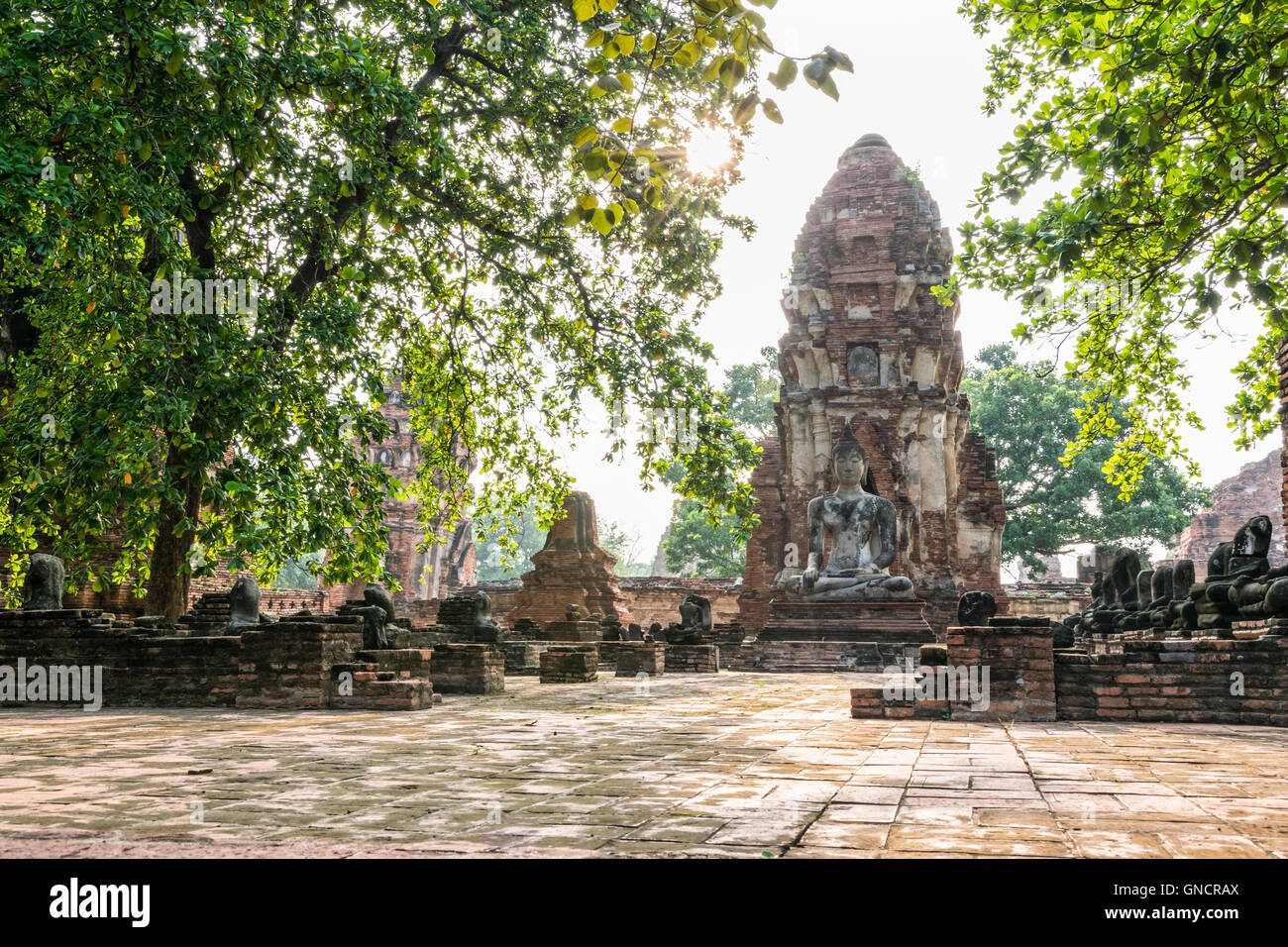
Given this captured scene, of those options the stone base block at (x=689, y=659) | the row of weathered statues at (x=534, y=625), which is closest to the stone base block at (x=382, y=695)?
the row of weathered statues at (x=534, y=625)

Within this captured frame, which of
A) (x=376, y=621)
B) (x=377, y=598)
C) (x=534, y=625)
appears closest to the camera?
(x=376, y=621)

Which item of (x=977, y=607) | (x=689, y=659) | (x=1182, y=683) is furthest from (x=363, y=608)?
(x=1182, y=683)

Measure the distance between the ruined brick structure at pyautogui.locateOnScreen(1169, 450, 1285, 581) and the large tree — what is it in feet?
108

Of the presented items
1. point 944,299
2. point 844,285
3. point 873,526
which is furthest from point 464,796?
point 844,285

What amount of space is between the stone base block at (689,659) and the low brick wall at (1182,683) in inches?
290

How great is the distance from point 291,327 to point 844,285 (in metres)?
17.1

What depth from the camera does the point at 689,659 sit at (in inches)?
532

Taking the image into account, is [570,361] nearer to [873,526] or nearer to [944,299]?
[944,299]

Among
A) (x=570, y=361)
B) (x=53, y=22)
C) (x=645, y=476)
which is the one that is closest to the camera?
(x=53, y=22)

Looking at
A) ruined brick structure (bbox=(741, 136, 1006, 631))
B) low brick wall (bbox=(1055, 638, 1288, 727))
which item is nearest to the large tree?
low brick wall (bbox=(1055, 638, 1288, 727))

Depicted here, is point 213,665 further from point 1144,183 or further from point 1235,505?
point 1235,505

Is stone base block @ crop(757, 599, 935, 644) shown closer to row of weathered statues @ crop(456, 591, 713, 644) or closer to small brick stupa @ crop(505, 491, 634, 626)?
row of weathered statues @ crop(456, 591, 713, 644)

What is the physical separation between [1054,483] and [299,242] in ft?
89.7

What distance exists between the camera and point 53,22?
614 cm
